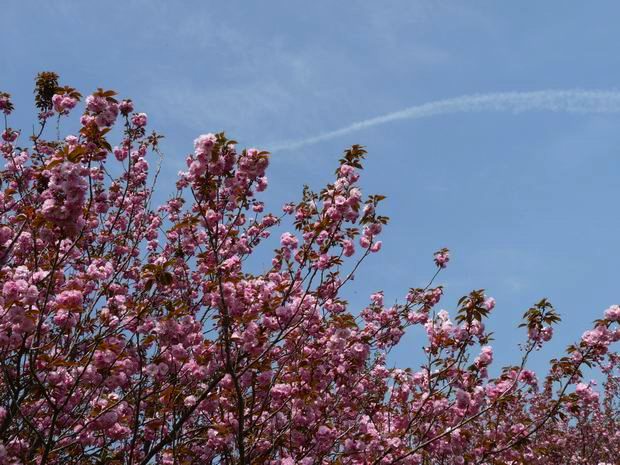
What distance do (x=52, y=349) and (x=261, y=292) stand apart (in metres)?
2.67

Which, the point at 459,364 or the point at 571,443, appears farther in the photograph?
the point at 571,443

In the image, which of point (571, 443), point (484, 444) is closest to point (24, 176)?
point (484, 444)

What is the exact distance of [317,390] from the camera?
670 centimetres

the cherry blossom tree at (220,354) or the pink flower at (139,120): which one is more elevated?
the pink flower at (139,120)

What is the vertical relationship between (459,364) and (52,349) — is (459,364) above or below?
below

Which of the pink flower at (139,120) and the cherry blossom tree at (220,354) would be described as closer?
the cherry blossom tree at (220,354)

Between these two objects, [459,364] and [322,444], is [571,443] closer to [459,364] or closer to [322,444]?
[459,364]

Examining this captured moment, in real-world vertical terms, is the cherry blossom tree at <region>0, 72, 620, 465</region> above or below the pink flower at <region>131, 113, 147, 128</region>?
below

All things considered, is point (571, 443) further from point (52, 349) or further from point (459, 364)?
point (52, 349)

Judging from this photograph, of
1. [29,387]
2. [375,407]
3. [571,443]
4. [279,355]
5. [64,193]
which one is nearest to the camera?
[64,193]

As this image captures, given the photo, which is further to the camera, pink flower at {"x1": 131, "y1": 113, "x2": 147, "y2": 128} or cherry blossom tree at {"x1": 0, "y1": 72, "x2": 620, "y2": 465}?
pink flower at {"x1": 131, "y1": 113, "x2": 147, "y2": 128}

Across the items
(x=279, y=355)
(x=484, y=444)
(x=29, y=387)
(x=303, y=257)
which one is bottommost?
(x=484, y=444)

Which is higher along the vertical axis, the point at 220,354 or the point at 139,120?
the point at 139,120

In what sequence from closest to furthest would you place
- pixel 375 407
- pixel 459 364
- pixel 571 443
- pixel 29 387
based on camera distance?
pixel 29 387, pixel 459 364, pixel 375 407, pixel 571 443
